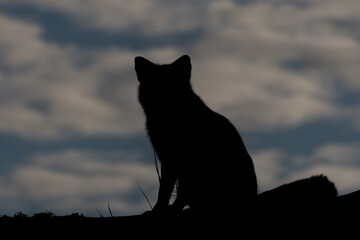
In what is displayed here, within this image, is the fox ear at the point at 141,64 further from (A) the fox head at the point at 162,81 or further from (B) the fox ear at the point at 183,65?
(B) the fox ear at the point at 183,65

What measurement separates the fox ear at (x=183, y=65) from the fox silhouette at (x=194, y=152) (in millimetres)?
312

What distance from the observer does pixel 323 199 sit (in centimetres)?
647

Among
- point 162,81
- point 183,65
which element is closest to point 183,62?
point 183,65

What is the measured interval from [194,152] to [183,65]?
1852 millimetres

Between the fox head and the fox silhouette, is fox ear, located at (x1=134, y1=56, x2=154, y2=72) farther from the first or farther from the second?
the fox silhouette

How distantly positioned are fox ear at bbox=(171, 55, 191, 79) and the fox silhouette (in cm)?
31

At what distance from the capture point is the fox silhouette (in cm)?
846

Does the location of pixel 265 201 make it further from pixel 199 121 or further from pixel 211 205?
pixel 199 121

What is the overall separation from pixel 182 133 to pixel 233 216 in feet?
9.12

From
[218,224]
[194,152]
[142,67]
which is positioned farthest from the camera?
[142,67]

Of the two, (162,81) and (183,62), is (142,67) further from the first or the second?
(183,62)

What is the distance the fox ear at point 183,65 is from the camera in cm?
970

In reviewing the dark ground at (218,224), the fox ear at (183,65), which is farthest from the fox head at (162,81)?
the dark ground at (218,224)

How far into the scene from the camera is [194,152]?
866 cm
